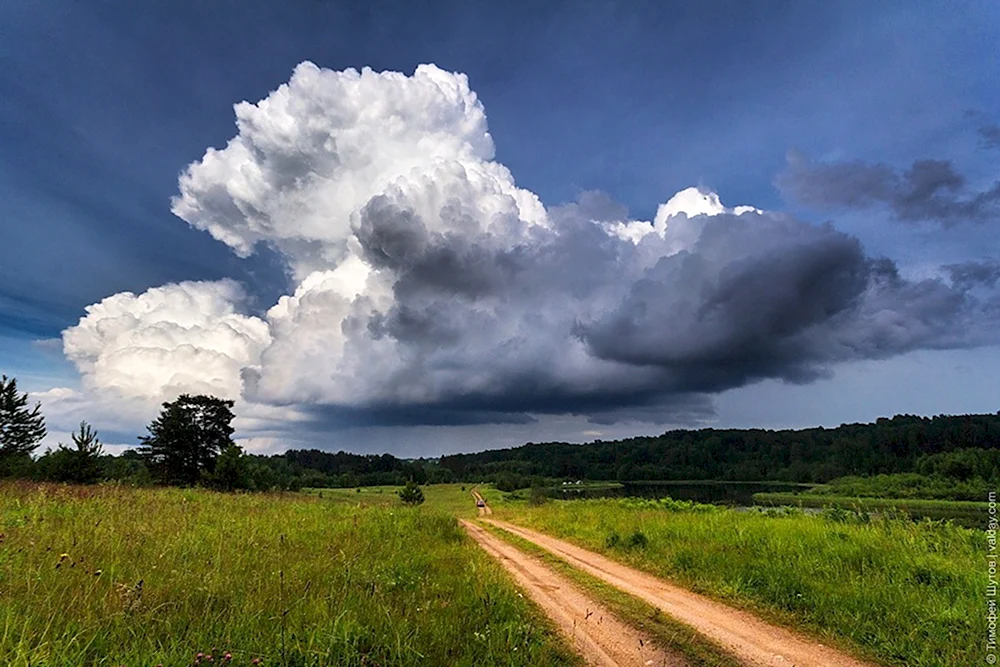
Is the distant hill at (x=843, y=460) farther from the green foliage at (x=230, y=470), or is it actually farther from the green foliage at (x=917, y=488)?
the green foliage at (x=230, y=470)

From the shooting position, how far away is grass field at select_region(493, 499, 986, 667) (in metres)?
7.56

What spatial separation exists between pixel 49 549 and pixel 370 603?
196 inches

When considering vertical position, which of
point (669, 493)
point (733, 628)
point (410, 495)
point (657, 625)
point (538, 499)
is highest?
point (657, 625)

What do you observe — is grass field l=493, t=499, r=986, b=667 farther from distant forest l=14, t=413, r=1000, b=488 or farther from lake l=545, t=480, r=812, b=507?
distant forest l=14, t=413, r=1000, b=488

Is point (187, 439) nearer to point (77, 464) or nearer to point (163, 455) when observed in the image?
point (163, 455)

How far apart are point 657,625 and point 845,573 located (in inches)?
200

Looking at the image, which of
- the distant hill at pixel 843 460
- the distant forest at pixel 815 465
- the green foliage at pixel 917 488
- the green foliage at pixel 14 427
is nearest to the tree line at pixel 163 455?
the green foliage at pixel 14 427

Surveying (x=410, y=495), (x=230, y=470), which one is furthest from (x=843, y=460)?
(x=230, y=470)

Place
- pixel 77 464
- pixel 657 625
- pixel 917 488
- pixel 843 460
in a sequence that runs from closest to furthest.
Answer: pixel 657 625
pixel 77 464
pixel 917 488
pixel 843 460

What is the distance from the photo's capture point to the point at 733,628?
8266 millimetres

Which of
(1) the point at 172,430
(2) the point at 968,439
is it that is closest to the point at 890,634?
(1) the point at 172,430

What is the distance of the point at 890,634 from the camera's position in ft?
24.9

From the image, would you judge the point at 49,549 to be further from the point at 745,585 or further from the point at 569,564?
the point at 745,585

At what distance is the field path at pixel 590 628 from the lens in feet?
22.1
